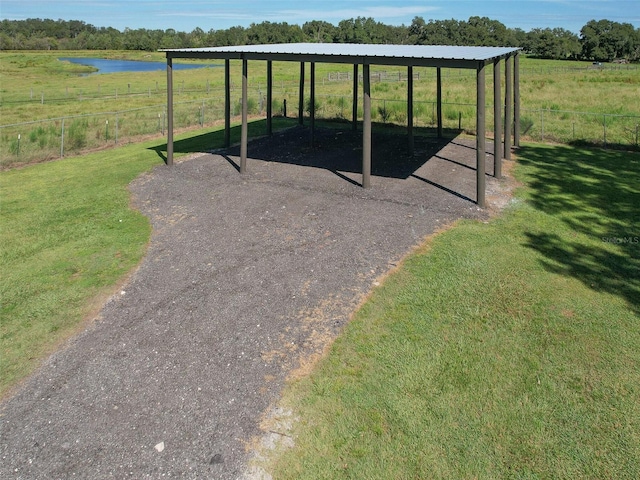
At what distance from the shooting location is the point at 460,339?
24.1 feet

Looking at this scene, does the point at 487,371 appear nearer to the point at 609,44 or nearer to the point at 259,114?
the point at 259,114

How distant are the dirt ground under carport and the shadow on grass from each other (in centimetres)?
175

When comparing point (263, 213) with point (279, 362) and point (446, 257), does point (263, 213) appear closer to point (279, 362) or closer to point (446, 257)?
point (446, 257)

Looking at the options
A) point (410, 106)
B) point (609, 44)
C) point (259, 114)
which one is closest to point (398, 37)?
point (609, 44)

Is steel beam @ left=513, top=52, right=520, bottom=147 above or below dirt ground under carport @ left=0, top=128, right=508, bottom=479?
above

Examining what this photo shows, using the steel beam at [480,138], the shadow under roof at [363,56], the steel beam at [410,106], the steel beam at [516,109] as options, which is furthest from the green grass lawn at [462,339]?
the steel beam at [516,109]

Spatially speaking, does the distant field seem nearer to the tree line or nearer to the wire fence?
the wire fence

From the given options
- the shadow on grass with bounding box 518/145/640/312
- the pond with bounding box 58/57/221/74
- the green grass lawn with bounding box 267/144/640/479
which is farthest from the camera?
the pond with bounding box 58/57/221/74

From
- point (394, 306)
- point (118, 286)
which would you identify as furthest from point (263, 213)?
point (394, 306)

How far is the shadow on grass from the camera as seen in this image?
9352 millimetres

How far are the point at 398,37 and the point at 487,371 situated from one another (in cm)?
18086

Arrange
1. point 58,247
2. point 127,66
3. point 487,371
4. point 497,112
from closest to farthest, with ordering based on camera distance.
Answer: point 487,371
point 58,247
point 497,112
point 127,66

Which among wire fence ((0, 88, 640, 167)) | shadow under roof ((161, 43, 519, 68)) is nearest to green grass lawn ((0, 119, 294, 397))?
wire fence ((0, 88, 640, 167))

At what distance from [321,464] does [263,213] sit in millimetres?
8097
